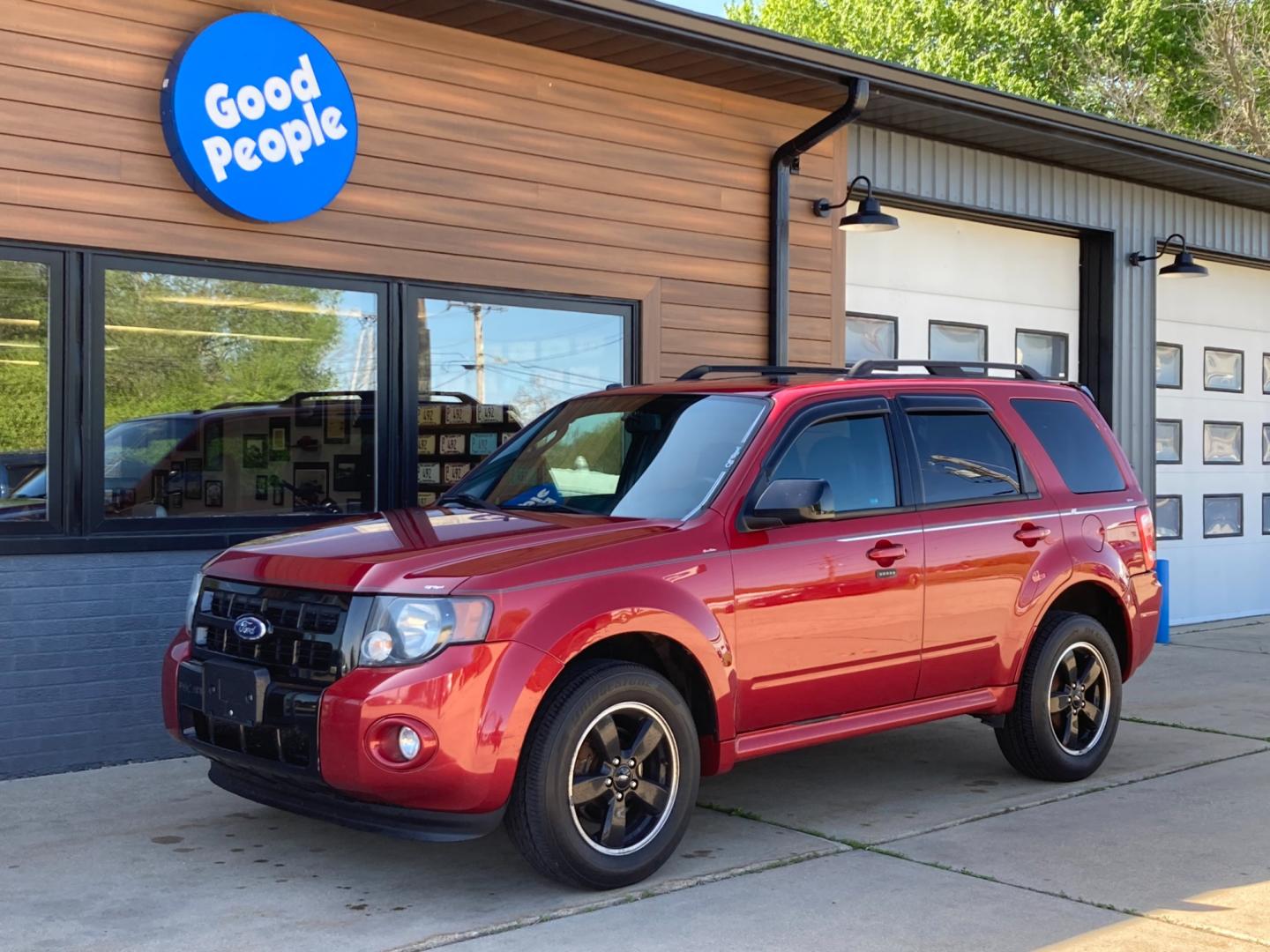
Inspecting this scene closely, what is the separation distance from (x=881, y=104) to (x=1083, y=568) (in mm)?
4713

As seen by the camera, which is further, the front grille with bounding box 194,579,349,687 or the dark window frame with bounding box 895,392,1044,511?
the dark window frame with bounding box 895,392,1044,511

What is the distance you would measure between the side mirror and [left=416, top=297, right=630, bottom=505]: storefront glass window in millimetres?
3050

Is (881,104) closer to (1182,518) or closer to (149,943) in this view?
(1182,518)

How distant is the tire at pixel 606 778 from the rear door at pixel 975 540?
4.78ft

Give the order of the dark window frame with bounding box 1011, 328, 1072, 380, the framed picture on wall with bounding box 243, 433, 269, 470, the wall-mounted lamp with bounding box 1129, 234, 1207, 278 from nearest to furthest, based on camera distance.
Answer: the framed picture on wall with bounding box 243, 433, 269, 470 → the wall-mounted lamp with bounding box 1129, 234, 1207, 278 → the dark window frame with bounding box 1011, 328, 1072, 380

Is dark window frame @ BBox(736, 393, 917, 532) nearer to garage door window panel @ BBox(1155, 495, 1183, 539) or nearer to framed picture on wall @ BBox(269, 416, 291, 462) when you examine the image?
framed picture on wall @ BBox(269, 416, 291, 462)

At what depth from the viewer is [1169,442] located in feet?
46.4

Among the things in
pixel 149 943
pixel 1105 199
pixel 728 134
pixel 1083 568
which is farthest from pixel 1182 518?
pixel 149 943

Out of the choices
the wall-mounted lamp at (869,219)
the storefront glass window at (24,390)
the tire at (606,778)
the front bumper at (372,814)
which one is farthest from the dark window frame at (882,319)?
the front bumper at (372,814)

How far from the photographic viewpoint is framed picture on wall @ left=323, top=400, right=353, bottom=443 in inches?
325

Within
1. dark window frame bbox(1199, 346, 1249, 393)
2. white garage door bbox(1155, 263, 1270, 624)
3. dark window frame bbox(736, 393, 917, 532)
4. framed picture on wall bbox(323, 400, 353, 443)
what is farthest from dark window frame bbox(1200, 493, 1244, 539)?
framed picture on wall bbox(323, 400, 353, 443)

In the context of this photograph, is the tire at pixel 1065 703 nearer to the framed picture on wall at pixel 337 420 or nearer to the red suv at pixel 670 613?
the red suv at pixel 670 613

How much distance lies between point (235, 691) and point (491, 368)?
3951 millimetres

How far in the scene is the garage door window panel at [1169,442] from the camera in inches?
551
